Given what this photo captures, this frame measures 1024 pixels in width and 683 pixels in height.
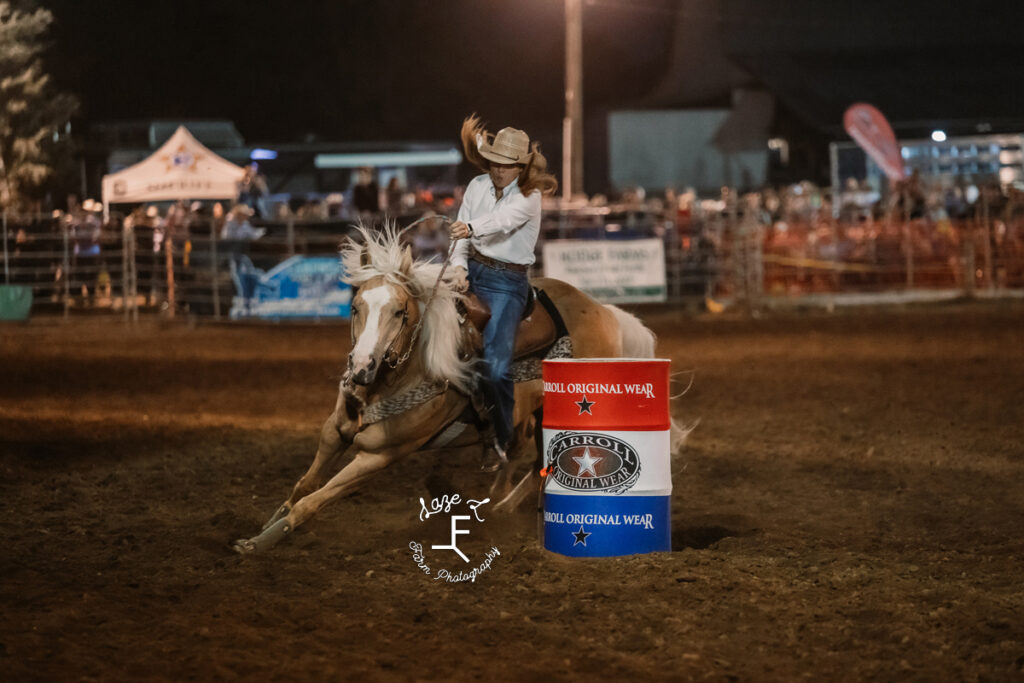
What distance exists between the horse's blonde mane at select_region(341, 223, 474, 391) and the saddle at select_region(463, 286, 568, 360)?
0.23m

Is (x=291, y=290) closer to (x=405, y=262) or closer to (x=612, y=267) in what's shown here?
(x=612, y=267)

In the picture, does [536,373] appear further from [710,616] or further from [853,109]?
[853,109]

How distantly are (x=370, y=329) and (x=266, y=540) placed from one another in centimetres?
105

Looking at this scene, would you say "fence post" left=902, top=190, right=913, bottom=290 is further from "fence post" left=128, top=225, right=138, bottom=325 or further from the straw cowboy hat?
the straw cowboy hat

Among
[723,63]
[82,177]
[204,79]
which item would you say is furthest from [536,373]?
[204,79]

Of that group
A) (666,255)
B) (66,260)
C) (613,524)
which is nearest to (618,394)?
(613,524)

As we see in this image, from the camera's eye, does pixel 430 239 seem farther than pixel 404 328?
Yes

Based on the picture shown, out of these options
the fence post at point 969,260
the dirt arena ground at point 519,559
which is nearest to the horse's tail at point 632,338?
the dirt arena ground at point 519,559

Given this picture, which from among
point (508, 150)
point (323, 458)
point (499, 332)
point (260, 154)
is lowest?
point (323, 458)

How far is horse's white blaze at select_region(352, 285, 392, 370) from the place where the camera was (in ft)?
17.1

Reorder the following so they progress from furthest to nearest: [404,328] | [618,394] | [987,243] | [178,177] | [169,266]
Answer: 1. [178,177]
2. [987,243]
3. [169,266]
4. [404,328]
5. [618,394]

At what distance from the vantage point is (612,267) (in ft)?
65.8

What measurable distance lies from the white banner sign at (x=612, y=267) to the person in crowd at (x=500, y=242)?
13.5m

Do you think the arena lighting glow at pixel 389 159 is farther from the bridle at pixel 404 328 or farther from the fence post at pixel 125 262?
the bridle at pixel 404 328
